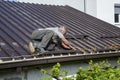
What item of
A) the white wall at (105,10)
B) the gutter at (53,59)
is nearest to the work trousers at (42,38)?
the gutter at (53,59)

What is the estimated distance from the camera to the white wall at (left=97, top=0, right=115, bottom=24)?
1914 centimetres

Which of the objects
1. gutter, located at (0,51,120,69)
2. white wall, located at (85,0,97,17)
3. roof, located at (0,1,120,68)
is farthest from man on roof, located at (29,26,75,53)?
white wall, located at (85,0,97,17)

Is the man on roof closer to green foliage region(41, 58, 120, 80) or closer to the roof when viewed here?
the roof

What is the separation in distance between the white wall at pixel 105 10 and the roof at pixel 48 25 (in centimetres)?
260

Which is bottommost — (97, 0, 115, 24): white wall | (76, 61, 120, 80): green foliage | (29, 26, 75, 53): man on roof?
(76, 61, 120, 80): green foliage

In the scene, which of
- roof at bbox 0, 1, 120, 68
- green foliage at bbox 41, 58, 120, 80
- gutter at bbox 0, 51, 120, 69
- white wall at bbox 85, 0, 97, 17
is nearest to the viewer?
green foliage at bbox 41, 58, 120, 80

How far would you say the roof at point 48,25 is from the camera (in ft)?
29.1

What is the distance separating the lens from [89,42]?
11.8 m

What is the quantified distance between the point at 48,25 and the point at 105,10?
7.88 m

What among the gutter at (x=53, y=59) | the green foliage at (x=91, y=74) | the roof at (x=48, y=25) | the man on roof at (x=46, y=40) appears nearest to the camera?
the green foliage at (x=91, y=74)

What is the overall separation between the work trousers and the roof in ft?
0.94

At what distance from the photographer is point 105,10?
1947 centimetres

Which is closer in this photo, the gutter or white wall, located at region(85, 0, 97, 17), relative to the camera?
the gutter

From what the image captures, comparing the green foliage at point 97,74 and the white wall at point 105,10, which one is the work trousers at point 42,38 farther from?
the white wall at point 105,10
